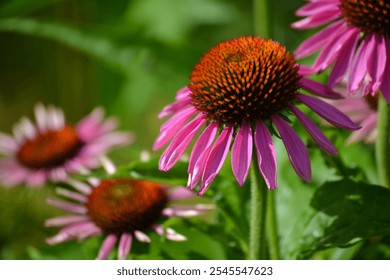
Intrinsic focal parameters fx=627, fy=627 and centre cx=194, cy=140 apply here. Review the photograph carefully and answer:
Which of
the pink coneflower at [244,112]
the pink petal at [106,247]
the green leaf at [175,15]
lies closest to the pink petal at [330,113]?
the pink coneflower at [244,112]

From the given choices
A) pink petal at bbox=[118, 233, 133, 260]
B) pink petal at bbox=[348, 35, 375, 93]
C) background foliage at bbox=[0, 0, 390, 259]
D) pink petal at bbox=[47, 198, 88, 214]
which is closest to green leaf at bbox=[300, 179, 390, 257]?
background foliage at bbox=[0, 0, 390, 259]

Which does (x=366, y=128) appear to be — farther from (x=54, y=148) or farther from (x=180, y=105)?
(x=54, y=148)

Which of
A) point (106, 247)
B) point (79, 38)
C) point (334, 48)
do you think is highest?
point (79, 38)

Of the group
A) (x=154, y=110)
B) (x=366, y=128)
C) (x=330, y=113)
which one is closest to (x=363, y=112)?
(x=366, y=128)

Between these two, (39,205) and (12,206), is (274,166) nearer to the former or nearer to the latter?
(12,206)

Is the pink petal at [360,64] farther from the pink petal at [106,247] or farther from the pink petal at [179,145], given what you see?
the pink petal at [106,247]

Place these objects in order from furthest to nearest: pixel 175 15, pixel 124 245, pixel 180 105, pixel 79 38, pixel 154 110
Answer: pixel 154 110, pixel 175 15, pixel 79 38, pixel 124 245, pixel 180 105
